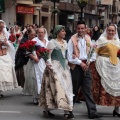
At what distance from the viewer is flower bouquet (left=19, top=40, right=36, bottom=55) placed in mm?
8765

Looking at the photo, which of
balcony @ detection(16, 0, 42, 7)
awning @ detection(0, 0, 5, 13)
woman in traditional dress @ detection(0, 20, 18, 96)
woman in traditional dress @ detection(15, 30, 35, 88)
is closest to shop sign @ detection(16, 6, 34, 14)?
balcony @ detection(16, 0, 42, 7)

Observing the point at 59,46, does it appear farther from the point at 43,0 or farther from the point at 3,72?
the point at 43,0

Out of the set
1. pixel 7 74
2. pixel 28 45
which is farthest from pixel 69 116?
pixel 7 74

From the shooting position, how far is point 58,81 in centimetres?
743

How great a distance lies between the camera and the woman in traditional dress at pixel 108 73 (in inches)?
313

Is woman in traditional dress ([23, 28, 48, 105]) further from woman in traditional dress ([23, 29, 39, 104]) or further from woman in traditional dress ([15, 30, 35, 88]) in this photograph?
woman in traditional dress ([15, 30, 35, 88])

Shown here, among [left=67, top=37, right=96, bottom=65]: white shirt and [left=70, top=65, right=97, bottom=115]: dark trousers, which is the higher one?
[left=67, top=37, right=96, bottom=65]: white shirt

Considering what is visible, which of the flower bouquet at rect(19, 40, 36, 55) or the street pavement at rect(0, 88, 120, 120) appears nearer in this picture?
the street pavement at rect(0, 88, 120, 120)

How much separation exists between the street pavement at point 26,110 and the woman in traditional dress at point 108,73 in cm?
36

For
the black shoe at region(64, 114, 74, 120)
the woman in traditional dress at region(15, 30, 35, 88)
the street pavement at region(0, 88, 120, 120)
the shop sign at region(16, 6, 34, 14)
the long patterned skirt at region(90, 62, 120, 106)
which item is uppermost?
the shop sign at region(16, 6, 34, 14)

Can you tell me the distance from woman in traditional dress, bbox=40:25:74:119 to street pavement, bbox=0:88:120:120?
471 mm

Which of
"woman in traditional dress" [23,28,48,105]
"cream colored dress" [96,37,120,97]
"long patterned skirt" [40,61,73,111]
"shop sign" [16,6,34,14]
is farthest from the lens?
"shop sign" [16,6,34,14]

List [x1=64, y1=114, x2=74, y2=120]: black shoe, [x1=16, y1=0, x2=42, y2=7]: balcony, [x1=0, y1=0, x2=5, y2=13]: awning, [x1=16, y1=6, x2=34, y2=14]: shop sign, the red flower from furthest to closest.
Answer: [x1=16, y1=0, x2=42, y2=7]: balcony
[x1=16, y1=6, x2=34, y2=14]: shop sign
[x1=0, y1=0, x2=5, y2=13]: awning
the red flower
[x1=64, y1=114, x2=74, y2=120]: black shoe

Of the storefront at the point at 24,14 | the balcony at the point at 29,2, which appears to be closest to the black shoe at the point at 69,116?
the storefront at the point at 24,14
